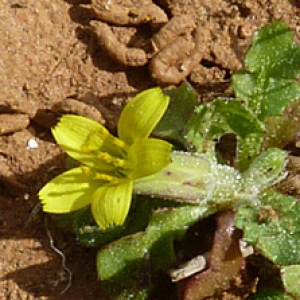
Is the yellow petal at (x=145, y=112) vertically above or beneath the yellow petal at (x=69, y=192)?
above

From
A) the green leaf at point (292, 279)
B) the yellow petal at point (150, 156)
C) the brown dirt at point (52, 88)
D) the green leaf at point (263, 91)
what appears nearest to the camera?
the yellow petal at point (150, 156)

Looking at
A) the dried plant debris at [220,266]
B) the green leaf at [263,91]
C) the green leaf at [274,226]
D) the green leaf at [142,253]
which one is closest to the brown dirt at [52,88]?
the green leaf at [142,253]

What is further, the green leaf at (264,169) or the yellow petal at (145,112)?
the green leaf at (264,169)

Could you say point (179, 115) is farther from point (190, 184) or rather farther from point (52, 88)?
point (52, 88)

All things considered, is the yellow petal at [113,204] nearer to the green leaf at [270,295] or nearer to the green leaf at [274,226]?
the green leaf at [274,226]

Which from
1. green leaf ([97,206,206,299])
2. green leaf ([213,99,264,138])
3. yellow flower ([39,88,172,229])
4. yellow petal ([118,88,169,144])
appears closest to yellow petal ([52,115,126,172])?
yellow flower ([39,88,172,229])

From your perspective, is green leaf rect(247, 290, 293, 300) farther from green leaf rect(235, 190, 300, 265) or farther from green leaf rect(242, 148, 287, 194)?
green leaf rect(242, 148, 287, 194)

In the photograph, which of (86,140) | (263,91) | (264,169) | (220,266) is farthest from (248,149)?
(86,140)

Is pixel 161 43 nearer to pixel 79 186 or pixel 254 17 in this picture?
pixel 254 17
